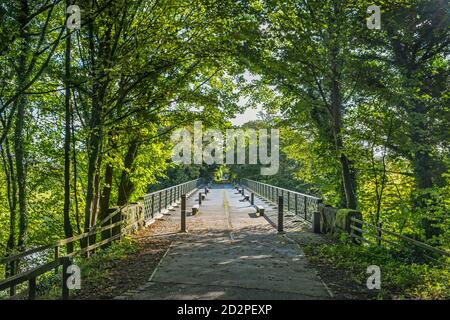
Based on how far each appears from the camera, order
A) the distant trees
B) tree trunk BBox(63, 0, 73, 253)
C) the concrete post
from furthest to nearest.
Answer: the concrete post < the distant trees < tree trunk BBox(63, 0, 73, 253)

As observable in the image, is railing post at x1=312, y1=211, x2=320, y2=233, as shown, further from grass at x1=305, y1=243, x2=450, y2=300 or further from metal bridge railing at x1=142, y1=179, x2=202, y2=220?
metal bridge railing at x1=142, y1=179, x2=202, y2=220

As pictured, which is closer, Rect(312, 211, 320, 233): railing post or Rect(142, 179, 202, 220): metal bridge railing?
Rect(312, 211, 320, 233): railing post

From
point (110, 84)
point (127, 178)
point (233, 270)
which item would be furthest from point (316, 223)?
point (110, 84)

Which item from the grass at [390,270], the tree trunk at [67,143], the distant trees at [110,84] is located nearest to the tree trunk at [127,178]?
the distant trees at [110,84]

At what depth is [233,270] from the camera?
8672 millimetres

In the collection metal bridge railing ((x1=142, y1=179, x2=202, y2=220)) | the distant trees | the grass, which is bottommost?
the grass

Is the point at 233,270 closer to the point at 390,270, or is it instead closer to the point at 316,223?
the point at 390,270

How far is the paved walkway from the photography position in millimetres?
6984

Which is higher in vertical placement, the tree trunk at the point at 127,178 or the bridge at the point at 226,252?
the tree trunk at the point at 127,178

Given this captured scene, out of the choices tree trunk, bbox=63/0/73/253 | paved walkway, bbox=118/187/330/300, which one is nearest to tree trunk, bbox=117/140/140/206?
paved walkway, bbox=118/187/330/300

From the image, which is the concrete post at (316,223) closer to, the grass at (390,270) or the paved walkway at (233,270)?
the paved walkway at (233,270)

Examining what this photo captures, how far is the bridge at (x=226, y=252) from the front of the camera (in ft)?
22.8

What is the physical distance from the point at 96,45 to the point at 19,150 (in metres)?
4.04
